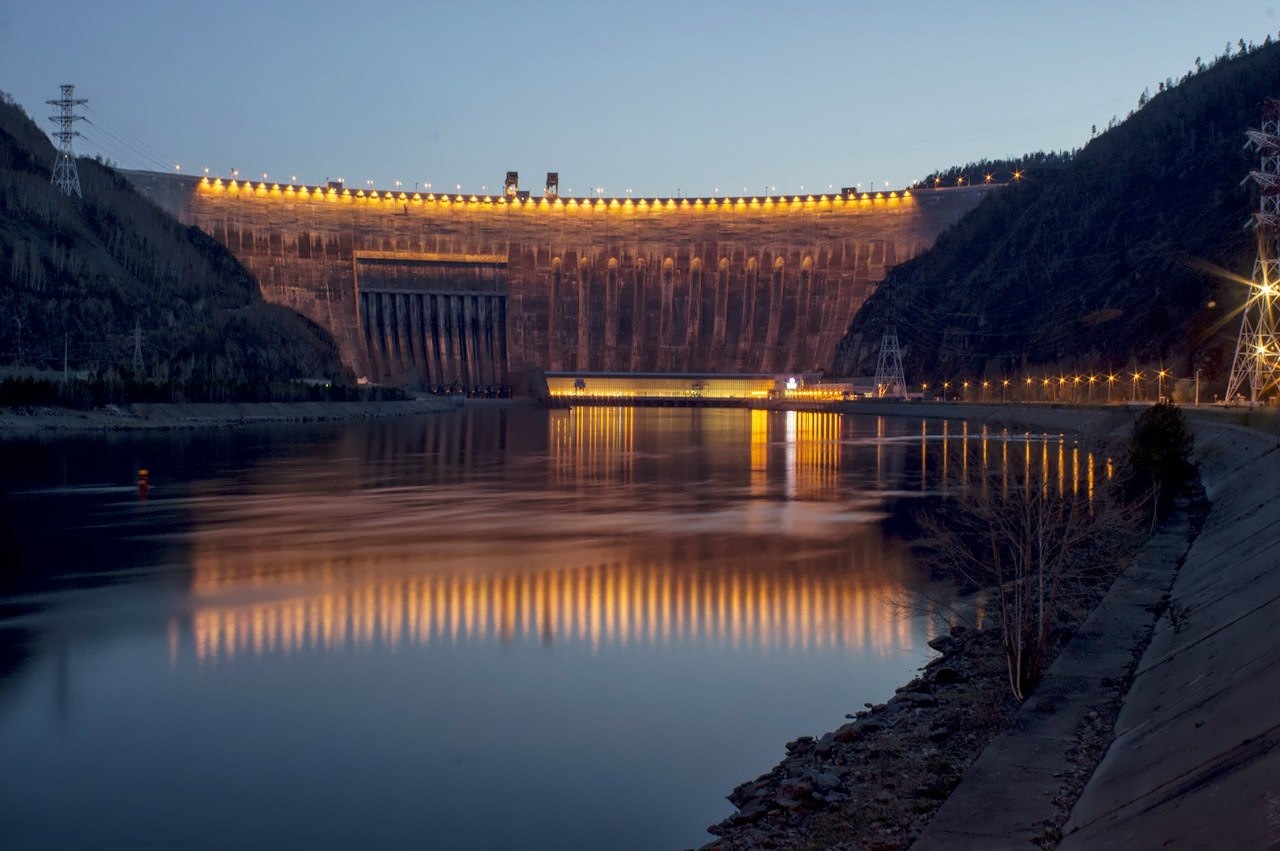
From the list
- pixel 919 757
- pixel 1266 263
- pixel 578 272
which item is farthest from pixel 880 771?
pixel 578 272

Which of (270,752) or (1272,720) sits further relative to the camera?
(270,752)

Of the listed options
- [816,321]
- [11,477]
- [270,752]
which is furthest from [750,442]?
[816,321]

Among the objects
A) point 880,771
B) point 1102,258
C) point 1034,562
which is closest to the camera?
point 880,771

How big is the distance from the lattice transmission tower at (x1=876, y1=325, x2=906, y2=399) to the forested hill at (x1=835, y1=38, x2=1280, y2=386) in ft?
10.7

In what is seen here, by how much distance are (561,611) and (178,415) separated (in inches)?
2598

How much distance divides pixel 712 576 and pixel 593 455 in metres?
33.9

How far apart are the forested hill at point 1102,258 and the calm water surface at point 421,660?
67.2 meters

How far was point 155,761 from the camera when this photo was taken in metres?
11.7

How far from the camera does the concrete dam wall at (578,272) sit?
441 ft

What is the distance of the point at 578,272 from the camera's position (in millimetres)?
138875

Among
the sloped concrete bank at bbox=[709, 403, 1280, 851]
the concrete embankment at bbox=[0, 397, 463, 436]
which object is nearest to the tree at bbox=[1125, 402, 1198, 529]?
the sloped concrete bank at bbox=[709, 403, 1280, 851]

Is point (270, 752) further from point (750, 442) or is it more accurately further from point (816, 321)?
point (816, 321)

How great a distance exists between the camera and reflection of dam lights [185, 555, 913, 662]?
17.0 metres

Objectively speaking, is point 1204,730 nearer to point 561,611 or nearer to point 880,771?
point 880,771
